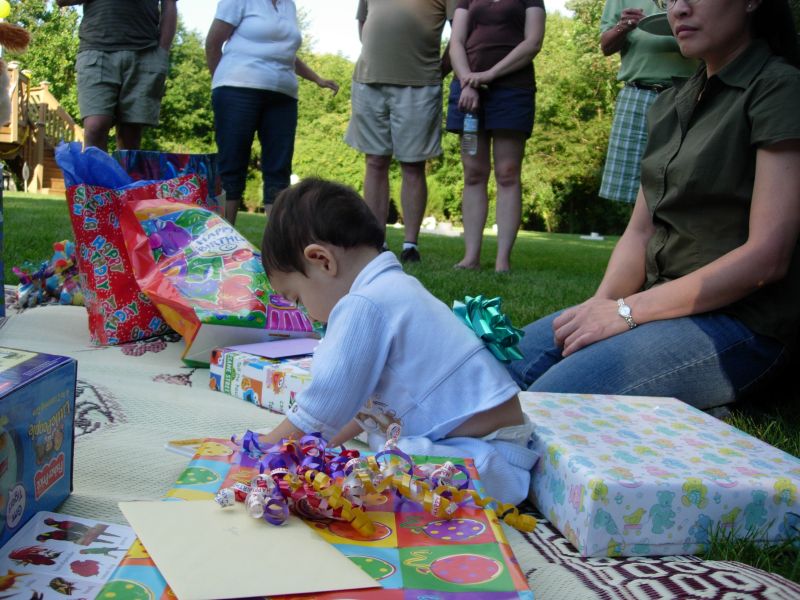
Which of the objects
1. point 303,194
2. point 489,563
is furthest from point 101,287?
point 489,563

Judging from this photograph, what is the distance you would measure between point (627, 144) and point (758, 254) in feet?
6.27

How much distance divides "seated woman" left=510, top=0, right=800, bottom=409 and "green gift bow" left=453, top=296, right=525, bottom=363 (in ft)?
1.46

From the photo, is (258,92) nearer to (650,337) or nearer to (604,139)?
(650,337)

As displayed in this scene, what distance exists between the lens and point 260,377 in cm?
193

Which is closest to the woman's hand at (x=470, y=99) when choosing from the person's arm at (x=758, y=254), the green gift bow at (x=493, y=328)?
the person's arm at (x=758, y=254)

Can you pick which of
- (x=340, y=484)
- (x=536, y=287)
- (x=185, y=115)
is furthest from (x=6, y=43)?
(x=185, y=115)

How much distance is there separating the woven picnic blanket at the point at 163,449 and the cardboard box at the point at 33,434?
9 centimetres

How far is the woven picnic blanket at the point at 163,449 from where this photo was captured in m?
1.07

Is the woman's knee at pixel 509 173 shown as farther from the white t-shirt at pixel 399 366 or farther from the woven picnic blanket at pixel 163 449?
the white t-shirt at pixel 399 366

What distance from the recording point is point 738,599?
99cm

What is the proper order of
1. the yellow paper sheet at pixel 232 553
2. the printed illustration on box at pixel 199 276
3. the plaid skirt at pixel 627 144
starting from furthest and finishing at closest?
1. the plaid skirt at pixel 627 144
2. the printed illustration on box at pixel 199 276
3. the yellow paper sheet at pixel 232 553

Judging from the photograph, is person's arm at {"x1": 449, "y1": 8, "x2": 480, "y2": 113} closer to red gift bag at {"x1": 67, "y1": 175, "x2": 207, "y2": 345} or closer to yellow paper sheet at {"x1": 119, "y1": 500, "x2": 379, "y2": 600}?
red gift bag at {"x1": 67, "y1": 175, "x2": 207, "y2": 345}

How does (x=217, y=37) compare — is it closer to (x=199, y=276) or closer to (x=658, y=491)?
(x=199, y=276)

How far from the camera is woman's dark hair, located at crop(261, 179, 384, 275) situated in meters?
1.44
